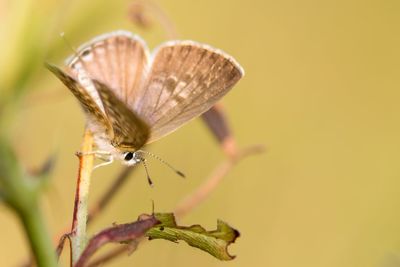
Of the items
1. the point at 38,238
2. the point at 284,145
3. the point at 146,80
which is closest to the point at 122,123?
the point at 146,80

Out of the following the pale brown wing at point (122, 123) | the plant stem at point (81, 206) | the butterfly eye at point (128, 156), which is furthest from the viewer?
the butterfly eye at point (128, 156)

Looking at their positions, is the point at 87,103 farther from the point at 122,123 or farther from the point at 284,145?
the point at 284,145

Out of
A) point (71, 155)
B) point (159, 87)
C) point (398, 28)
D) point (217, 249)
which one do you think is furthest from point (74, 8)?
Answer: point (398, 28)

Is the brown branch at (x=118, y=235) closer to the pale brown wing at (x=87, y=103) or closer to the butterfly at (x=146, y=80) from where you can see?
the pale brown wing at (x=87, y=103)

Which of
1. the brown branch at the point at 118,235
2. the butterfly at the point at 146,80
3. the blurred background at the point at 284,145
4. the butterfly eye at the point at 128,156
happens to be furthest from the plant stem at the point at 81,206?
the blurred background at the point at 284,145

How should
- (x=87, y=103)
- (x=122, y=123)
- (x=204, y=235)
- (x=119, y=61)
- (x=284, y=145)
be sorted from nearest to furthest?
(x=204, y=235) → (x=87, y=103) → (x=122, y=123) → (x=119, y=61) → (x=284, y=145)

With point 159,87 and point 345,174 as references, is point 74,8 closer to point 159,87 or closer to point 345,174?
point 159,87

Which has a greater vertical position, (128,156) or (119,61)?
(119,61)
